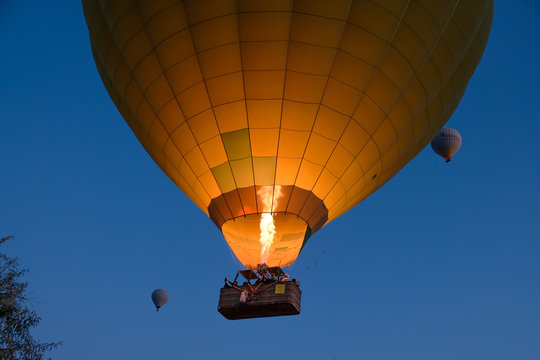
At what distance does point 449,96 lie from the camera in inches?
344

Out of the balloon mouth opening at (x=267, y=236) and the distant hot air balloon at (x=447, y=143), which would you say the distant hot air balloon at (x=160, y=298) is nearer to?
the distant hot air balloon at (x=447, y=143)

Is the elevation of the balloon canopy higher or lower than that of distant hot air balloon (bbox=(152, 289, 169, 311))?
lower

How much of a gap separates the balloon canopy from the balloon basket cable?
0.77 meters

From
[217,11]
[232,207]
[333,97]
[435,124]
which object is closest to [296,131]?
[333,97]

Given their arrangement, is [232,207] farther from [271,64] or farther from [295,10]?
[295,10]

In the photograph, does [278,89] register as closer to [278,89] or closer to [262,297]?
[278,89]

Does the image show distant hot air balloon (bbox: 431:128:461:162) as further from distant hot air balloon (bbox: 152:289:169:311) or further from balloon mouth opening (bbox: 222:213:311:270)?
distant hot air balloon (bbox: 152:289:169:311)

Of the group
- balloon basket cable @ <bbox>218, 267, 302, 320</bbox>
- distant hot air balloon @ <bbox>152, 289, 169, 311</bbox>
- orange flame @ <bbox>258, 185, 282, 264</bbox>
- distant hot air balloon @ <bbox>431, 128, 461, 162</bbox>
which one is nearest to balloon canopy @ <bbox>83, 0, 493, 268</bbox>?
orange flame @ <bbox>258, 185, 282, 264</bbox>

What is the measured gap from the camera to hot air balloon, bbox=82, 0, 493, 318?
700 centimetres

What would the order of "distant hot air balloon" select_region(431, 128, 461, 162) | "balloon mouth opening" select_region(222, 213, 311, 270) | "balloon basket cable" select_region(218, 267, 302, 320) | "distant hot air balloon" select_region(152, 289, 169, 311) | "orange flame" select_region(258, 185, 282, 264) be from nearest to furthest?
1. "balloon basket cable" select_region(218, 267, 302, 320)
2. "orange flame" select_region(258, 185, 282, 264)
3. "balloon mouth opening" select_region(222, 213, 311, 270)
4. "distant hot air balloon" select_region(431, 128, 461, 162)
5. "distant hot air balloon" select_region(152, 289, 169, 311)

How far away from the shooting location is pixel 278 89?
7316 mm

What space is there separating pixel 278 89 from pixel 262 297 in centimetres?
290

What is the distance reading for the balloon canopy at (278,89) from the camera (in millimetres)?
7004

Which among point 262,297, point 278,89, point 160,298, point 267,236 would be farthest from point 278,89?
point 160,298
